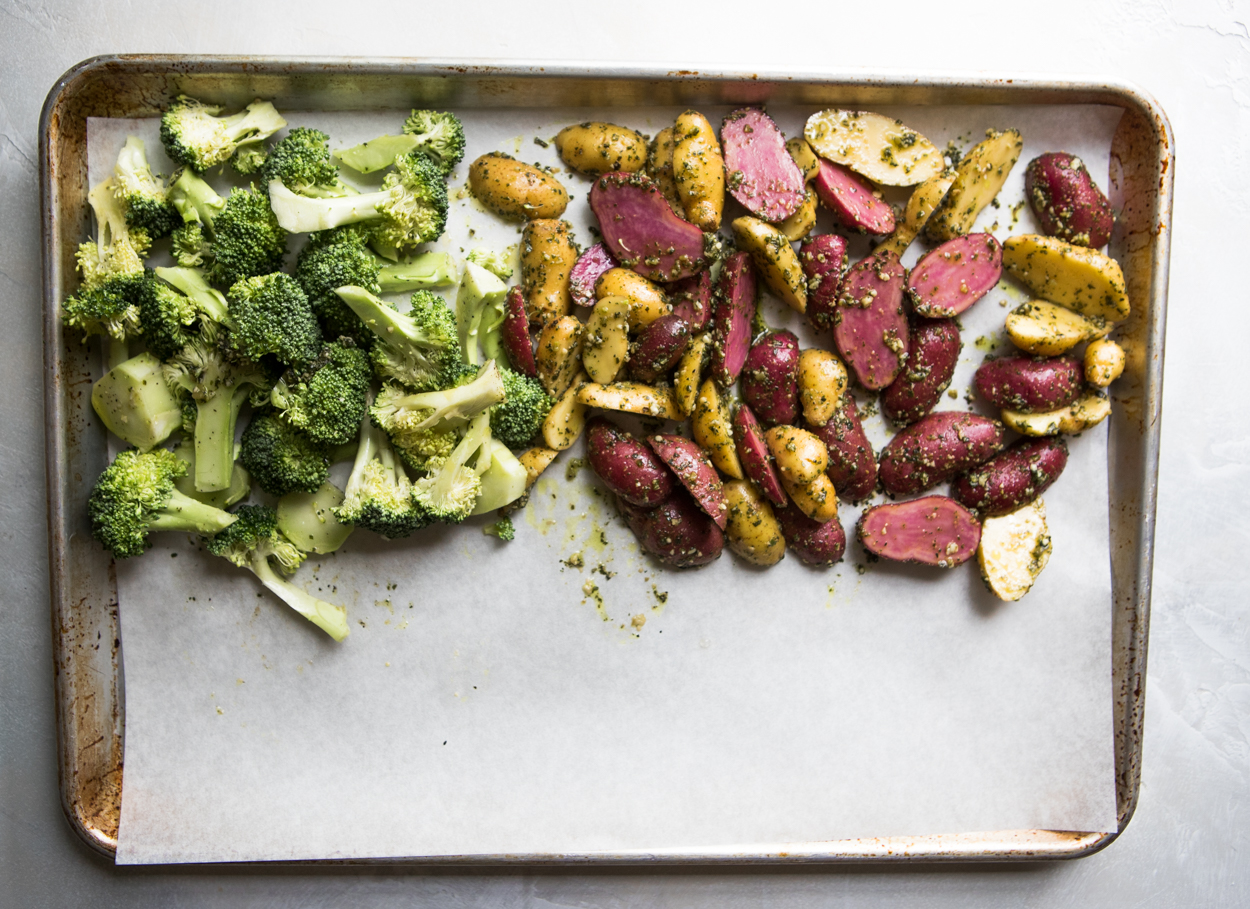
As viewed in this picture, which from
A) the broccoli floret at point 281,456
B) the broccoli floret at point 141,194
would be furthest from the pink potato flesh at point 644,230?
the broccoli floret at point 141,194

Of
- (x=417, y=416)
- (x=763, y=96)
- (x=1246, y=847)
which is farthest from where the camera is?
(x=1246, y=847)

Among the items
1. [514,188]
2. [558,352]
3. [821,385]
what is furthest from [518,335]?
[821,385]

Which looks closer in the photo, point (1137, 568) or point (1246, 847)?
point (1137, 568)

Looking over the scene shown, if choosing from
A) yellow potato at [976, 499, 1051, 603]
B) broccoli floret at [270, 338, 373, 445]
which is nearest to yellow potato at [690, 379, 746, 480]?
yellow potato at [976, 499, 1051, 603]

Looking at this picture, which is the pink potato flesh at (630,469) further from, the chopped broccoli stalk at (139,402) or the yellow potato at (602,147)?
the chopped broccoli stalk at (139,402)

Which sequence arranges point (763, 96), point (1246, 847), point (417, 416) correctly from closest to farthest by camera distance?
point (417, 416) < point (763, 96) < point (1246, 847)

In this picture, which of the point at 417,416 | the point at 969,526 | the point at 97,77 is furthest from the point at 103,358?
the point at 969,526

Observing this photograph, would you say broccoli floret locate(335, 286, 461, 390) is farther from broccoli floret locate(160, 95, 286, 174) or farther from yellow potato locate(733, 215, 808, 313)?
yellow potato locate(733, 215, 808, 313)

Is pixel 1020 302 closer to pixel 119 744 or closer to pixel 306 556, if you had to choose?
pixel 306 556
